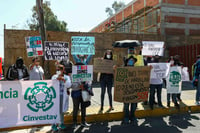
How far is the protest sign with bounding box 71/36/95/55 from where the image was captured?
6.40 meters

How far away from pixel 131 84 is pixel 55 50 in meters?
2.79

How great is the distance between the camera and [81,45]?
6500 mm

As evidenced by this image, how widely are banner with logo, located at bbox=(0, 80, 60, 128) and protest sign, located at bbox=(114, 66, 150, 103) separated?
1.74m

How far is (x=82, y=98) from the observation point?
16.2 ft

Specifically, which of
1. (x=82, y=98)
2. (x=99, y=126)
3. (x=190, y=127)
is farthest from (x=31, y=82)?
(x=190, y=127)

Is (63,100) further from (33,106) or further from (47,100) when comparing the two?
(33,106)

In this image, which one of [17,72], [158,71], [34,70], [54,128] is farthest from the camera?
[158,71]

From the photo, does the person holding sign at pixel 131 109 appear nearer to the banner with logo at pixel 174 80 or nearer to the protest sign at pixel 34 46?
the banner with logo at pixel 174 80

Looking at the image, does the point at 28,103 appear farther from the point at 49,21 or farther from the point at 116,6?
the point at 116,6

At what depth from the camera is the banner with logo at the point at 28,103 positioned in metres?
4.33

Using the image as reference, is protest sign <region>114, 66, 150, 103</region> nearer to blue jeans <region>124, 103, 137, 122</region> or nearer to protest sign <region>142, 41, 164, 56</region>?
blue jeans <region>124, 103, 137, 122</region>

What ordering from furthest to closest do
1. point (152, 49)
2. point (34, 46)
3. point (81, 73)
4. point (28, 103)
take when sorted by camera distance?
point (152, 49)
point (34, 46)
point (81, 73)
point (28, 103)

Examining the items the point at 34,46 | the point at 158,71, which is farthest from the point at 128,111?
the point at 34,46

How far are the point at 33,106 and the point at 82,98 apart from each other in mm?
1188
